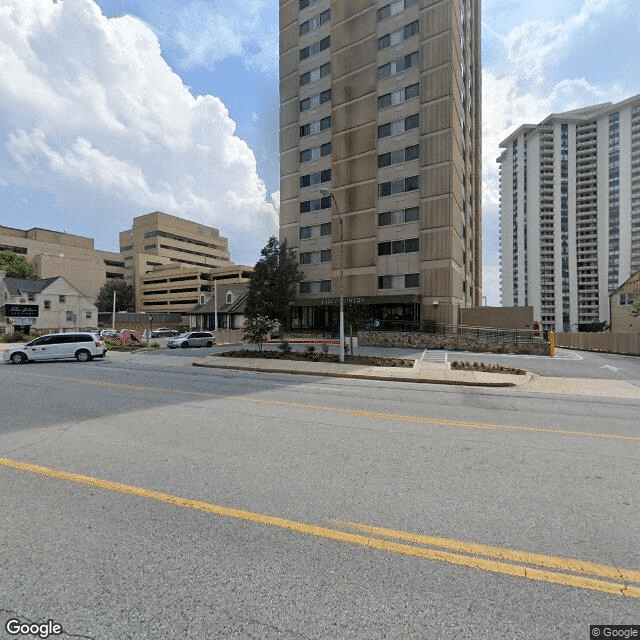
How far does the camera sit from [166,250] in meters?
108

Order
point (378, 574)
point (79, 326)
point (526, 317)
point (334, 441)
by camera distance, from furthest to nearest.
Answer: point (79, 326)
point (526, 317)
point (334, 441)
point (378, 574)

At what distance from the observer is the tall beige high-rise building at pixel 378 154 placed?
3359cm

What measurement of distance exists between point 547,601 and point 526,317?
32.8 meters

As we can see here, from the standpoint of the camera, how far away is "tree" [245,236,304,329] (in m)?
33.5

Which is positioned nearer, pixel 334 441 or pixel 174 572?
→ pixel 174 572

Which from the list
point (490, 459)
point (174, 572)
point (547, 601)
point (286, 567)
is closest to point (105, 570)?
point (174, 572)

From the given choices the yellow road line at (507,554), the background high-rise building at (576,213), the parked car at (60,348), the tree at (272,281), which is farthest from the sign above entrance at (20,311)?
the background high-rise building at (576,213)

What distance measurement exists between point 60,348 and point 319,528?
75.7 feet

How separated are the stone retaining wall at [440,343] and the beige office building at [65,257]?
79678 mm

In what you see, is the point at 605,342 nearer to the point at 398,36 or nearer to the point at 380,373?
the point at 380,373

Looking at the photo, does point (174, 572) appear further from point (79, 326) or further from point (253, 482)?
point (79, 326)

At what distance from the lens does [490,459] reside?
17.0 feet

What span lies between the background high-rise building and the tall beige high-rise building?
3534 inches

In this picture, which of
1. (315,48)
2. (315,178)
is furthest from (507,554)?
(315,48)
